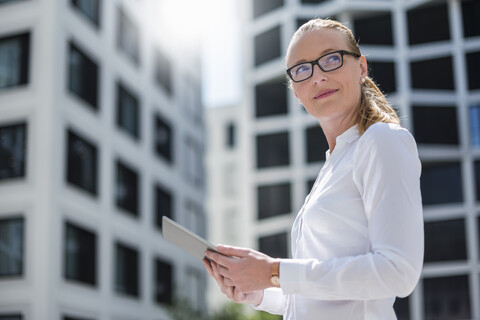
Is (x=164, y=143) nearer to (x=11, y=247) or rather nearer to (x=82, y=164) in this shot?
(x=82, y=164)

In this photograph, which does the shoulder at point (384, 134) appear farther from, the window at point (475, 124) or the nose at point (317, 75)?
the window at point (475, 124)

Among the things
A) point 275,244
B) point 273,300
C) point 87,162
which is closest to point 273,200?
point 275,244

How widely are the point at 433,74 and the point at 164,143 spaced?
13968 millimetres

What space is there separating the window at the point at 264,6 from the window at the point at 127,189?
49.6 ft

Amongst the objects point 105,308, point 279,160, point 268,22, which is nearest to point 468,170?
point 279,160

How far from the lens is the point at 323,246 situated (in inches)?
87.7

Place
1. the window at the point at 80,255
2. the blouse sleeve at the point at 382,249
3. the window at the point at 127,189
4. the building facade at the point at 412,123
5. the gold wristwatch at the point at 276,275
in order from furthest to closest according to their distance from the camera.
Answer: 1. the building facade at the point at 412,123
2. the window at the point at 127,189
3. the window at the point at 80,255
4. the gold wristwatch at the point at 276,275
5. the blouse sleeve at the point at 382,249

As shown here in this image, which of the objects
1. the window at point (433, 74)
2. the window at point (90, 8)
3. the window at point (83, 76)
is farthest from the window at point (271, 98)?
the window at point (83, 76)

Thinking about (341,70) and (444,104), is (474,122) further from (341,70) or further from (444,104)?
(341,70)

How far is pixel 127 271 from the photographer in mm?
27844

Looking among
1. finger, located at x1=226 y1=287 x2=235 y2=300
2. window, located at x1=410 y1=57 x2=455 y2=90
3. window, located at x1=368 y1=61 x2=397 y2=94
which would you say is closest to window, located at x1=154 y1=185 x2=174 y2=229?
window, located at x1=368 y1=61 x2=397 y2=94

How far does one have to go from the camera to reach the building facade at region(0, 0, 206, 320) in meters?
22.1

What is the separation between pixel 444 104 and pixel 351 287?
35002 mm

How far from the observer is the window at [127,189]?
2812 centimetres
